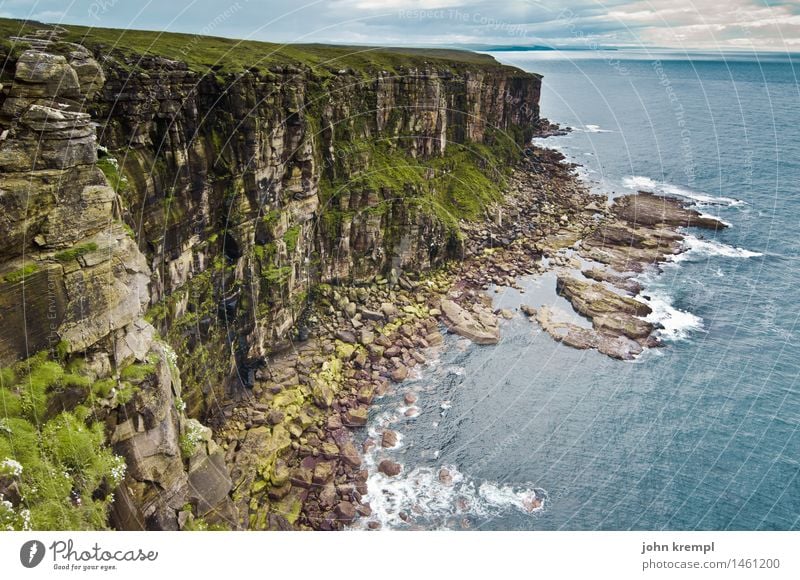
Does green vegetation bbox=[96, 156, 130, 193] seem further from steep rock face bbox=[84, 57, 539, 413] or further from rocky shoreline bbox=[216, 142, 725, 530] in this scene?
rocky shoreline bbox=[216, 142, 725, 530]

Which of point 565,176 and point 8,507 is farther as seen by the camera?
point 565,176

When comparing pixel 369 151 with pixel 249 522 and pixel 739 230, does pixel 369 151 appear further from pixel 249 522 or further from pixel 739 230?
pixel 739 230

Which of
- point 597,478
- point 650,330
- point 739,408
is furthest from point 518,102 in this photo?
point 597,478

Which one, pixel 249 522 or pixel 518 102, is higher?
pixel 518 102

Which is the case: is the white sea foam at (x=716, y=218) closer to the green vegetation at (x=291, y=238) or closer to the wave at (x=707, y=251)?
the wave at (x=707, y=251)

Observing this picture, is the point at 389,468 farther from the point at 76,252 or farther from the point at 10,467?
the point at 10,467

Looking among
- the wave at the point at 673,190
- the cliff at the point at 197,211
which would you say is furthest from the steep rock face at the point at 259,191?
the wave at the point at 673,190
